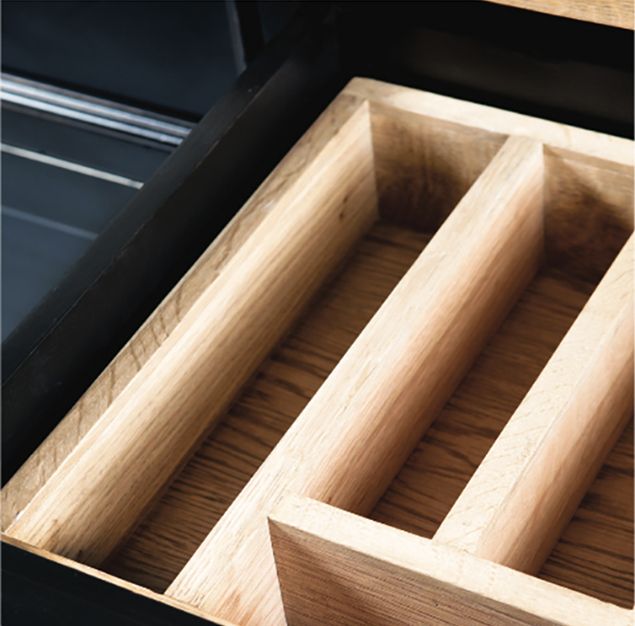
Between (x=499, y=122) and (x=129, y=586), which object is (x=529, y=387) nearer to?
(x=499, y=122)

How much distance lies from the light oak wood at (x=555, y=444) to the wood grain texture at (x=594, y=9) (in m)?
0.16

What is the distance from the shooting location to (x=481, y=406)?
3.25ft

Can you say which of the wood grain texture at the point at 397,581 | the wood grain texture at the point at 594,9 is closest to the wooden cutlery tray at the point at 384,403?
the wood grain texture at the point at 397,581

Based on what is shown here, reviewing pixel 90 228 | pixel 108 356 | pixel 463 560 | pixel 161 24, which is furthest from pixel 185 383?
pixel 90 228

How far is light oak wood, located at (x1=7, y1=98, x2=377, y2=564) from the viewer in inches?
34.0

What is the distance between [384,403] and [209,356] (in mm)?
149

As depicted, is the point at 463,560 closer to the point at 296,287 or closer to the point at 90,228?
the point at 296,287

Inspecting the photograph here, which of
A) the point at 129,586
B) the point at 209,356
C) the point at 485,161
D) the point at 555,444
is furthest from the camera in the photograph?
the point at 485,161

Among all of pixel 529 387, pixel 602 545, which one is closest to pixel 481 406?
pixel 529 387

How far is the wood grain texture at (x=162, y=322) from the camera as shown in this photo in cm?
84

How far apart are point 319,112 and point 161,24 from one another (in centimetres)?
21

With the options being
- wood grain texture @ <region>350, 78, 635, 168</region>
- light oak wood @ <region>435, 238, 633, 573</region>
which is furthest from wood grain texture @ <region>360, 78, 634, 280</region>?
light oak wood @ <region>435, 238, 633, 573</region>

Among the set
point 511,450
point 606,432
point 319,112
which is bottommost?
point 511,450

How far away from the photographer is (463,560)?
73cm
